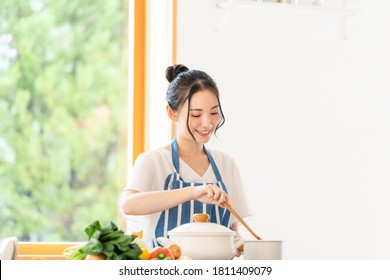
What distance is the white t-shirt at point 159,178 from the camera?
2752 mm

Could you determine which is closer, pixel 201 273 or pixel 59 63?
pixel 201 273

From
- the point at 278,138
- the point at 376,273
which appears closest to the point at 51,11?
the point at 278,138

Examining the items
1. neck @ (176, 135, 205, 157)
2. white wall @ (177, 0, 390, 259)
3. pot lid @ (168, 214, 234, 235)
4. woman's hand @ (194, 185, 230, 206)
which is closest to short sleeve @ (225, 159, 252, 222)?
neck @ (176, 135, 205, 157)

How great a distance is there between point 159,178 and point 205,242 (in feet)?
2.37

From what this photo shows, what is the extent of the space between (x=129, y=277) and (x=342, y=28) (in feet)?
9.15

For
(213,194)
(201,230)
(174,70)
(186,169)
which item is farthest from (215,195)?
(174,70)

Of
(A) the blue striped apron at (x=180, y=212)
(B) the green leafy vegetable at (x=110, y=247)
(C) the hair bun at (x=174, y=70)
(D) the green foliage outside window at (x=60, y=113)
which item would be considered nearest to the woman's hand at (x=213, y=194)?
(A) the blue striped apron at (x=180, y=212)

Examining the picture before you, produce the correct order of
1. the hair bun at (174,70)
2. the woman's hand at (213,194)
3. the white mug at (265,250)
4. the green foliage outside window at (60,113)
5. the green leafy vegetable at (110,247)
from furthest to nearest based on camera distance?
the green foliage outside window at (60,113), the hair bun at (174,70), the woman's hand at (213,194), the white mug at (265,250), the green leafy vegetable at (110,247)

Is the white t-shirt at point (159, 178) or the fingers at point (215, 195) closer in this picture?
the fingers at point (215, 195)

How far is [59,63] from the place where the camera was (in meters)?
3.87

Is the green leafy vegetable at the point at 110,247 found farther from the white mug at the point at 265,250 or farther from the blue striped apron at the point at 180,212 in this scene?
the blue striped apron at the point at 180,212

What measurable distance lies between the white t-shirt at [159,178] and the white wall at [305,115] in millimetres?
921

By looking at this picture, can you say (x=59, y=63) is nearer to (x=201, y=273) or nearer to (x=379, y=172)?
(x=379, y=172)

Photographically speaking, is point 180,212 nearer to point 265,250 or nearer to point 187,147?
point 187,147
